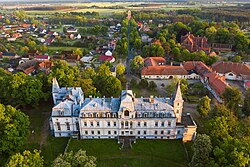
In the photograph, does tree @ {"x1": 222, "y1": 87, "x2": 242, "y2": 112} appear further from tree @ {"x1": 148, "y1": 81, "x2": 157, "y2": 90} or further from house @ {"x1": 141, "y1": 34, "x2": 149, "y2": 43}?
house @ {"x1": 141, "y1": 34, "x2": 149, "y2": 43}

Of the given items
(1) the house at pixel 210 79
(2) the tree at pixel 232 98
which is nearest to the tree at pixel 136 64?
(1) the house at pixel 210 79

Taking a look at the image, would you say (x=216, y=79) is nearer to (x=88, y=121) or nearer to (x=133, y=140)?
(x=133, y=140)

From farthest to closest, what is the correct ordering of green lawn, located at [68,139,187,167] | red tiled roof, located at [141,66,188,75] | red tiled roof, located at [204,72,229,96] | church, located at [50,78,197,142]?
red tiled roof, located at [141,66,188,75], red tiled roof, located at [204,72,229,96], church, located at [50,78,197,142], green lawn, located at [68,139,187,167]

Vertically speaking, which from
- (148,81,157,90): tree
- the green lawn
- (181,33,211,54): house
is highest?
(181,33,211,54): house

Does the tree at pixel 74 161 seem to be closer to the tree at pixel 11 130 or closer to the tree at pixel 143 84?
the tree at pixel 11 130

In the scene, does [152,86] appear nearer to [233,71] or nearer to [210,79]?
[210,79]

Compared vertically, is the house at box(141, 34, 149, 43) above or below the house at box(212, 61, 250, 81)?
above

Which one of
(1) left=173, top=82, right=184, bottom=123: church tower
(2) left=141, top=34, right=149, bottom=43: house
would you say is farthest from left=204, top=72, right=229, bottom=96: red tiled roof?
(2) left=141, top=34, right=149, bottom=43: house

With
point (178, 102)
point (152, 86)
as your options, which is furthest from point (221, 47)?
point (178, 102)
